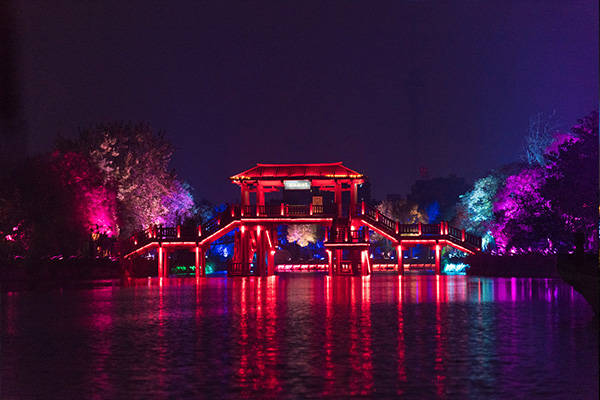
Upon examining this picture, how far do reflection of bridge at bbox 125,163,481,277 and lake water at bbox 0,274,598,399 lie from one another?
37.9 metres

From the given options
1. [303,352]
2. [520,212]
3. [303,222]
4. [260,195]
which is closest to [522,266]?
[520,212]

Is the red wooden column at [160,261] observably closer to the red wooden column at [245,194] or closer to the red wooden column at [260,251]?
the red wooden column at [245,194]

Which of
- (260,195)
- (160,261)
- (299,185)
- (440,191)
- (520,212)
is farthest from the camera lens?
(440,191)

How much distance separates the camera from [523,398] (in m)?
9.36

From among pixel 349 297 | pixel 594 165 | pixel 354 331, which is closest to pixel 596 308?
pixel 354 331

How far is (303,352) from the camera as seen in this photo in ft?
43.6

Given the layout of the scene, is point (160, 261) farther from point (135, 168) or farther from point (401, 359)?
point (401, 359)

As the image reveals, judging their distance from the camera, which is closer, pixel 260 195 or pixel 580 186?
pixel 580 186

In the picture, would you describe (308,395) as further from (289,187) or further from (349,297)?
(289,187)

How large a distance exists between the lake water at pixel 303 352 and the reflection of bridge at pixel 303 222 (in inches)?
1490

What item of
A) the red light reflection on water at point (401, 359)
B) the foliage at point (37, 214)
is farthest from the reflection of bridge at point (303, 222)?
the red light reflection on water at point (401, 359)

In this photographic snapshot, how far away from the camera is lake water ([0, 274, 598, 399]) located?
10.1m

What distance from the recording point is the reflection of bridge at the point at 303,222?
2424 inches

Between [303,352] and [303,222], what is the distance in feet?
164
